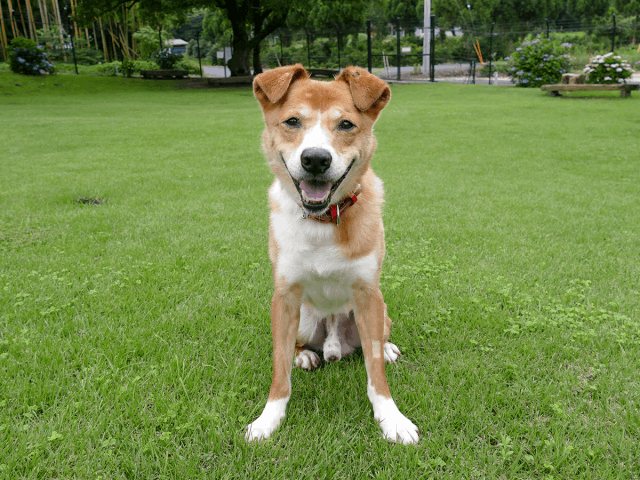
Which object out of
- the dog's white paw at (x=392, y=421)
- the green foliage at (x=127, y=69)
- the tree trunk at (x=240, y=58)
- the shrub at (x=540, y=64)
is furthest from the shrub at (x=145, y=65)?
the dog's white paw at (x=392, y=421)

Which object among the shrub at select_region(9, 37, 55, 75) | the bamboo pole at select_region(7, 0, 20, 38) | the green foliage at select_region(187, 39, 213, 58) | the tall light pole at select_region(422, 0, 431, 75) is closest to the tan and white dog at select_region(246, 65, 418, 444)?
the shrub at select_region(9, 37, 55, 75)

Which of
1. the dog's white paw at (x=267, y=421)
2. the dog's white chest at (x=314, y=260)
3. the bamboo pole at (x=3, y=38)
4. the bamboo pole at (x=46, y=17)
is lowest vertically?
the dog's white paw at (x=267, y=421)

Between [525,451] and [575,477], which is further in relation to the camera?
[525,451]

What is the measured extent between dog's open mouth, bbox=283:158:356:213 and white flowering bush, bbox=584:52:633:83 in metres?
21.9

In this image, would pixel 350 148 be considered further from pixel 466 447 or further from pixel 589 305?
pixel 589 305

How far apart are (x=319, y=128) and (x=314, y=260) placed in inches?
28.7

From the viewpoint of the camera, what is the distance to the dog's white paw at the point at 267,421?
8.07 ft

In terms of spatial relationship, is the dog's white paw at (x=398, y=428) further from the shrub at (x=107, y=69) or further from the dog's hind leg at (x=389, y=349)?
the shrub at (x=107, y=69)

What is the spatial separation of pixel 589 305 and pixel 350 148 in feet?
8.89

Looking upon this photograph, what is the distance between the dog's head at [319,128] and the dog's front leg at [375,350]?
59 centimetres

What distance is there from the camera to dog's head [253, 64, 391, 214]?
2439mm

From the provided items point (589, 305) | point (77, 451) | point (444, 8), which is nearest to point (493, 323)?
point (589, 305)

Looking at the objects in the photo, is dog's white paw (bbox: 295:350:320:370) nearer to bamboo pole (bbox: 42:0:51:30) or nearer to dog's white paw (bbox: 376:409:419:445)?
dog's white paw (bbox: 376:409:419:445)

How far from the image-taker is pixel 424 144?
37.6ft
